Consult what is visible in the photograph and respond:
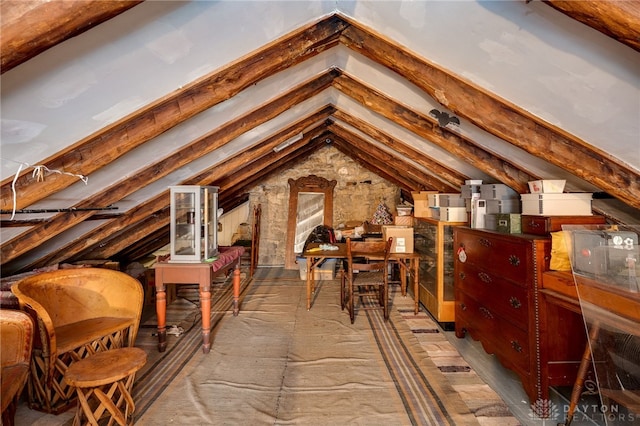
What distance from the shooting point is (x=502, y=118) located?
7.20 feet

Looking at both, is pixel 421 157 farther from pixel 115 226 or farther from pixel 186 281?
pixel 115 226

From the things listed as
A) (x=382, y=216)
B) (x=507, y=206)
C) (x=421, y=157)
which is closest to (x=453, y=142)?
(x=507, y=206)

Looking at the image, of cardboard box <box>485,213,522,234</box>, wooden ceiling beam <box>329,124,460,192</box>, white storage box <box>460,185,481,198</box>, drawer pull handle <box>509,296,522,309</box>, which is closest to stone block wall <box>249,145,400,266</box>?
wooden ceiling beam <box>329,124,460,192</box>

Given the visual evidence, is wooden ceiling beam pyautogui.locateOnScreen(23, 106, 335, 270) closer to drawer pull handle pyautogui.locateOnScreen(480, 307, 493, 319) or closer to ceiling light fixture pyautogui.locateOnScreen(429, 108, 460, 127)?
ceiling light fixture pyautogui.locateOnScreen(429, 108, 460, 127)

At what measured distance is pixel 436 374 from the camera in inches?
109

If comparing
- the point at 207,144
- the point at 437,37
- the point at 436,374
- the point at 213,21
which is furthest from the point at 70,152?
the point at 436,374

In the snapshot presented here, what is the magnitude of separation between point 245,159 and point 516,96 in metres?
3.03

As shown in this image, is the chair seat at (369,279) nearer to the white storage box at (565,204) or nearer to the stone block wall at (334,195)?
the white storage box at (565,204)

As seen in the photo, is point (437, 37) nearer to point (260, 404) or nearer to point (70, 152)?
point (70, 152)

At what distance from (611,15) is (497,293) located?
2.12 meters

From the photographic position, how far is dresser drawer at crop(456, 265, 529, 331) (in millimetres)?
2348

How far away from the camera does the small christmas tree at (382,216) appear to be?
6.40 metres

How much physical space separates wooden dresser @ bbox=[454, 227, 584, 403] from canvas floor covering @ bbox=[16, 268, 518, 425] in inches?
13.1

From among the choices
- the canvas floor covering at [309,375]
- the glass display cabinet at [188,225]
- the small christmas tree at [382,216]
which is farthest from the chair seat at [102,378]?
the small christmas tree at [382,216]
